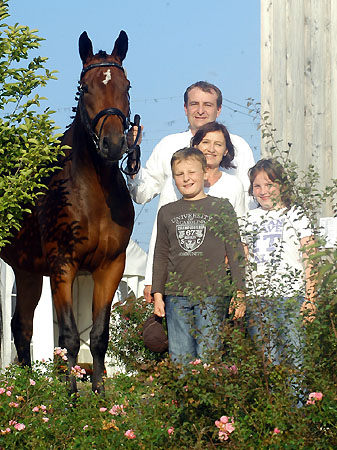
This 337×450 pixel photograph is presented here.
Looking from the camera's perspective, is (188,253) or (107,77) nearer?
(188,253)

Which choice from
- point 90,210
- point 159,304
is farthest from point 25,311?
point 159,304

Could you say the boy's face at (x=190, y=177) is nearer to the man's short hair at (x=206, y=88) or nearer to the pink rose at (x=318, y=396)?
the man's short hair at (x=206, y=88)

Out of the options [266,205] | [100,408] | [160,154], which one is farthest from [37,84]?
[100,408]

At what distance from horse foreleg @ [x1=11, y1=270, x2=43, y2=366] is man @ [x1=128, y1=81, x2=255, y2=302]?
1.60 metres

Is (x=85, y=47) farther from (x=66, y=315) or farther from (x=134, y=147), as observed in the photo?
(x=66, y=315)

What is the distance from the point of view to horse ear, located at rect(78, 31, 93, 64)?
6.77 meters

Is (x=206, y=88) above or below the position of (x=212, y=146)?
above

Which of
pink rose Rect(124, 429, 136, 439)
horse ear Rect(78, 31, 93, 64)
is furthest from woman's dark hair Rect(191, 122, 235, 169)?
pink rose Rect(124, 429, 136, 439)

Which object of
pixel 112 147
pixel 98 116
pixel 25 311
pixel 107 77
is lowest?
pixel 25 311

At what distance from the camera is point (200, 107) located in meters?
7.05

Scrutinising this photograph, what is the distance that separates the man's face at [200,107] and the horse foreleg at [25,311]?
217 centimetres

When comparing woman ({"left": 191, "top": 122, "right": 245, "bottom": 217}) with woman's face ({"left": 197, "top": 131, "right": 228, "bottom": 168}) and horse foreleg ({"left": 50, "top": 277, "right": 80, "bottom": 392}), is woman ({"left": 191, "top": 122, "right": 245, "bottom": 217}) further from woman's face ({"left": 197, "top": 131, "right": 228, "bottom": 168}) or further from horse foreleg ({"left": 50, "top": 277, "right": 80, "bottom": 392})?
horse foreleg ({"left": 50, "top": 277, "right": 80, "bottom": 392})

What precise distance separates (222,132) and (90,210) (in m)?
1.17

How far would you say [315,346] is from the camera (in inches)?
175
